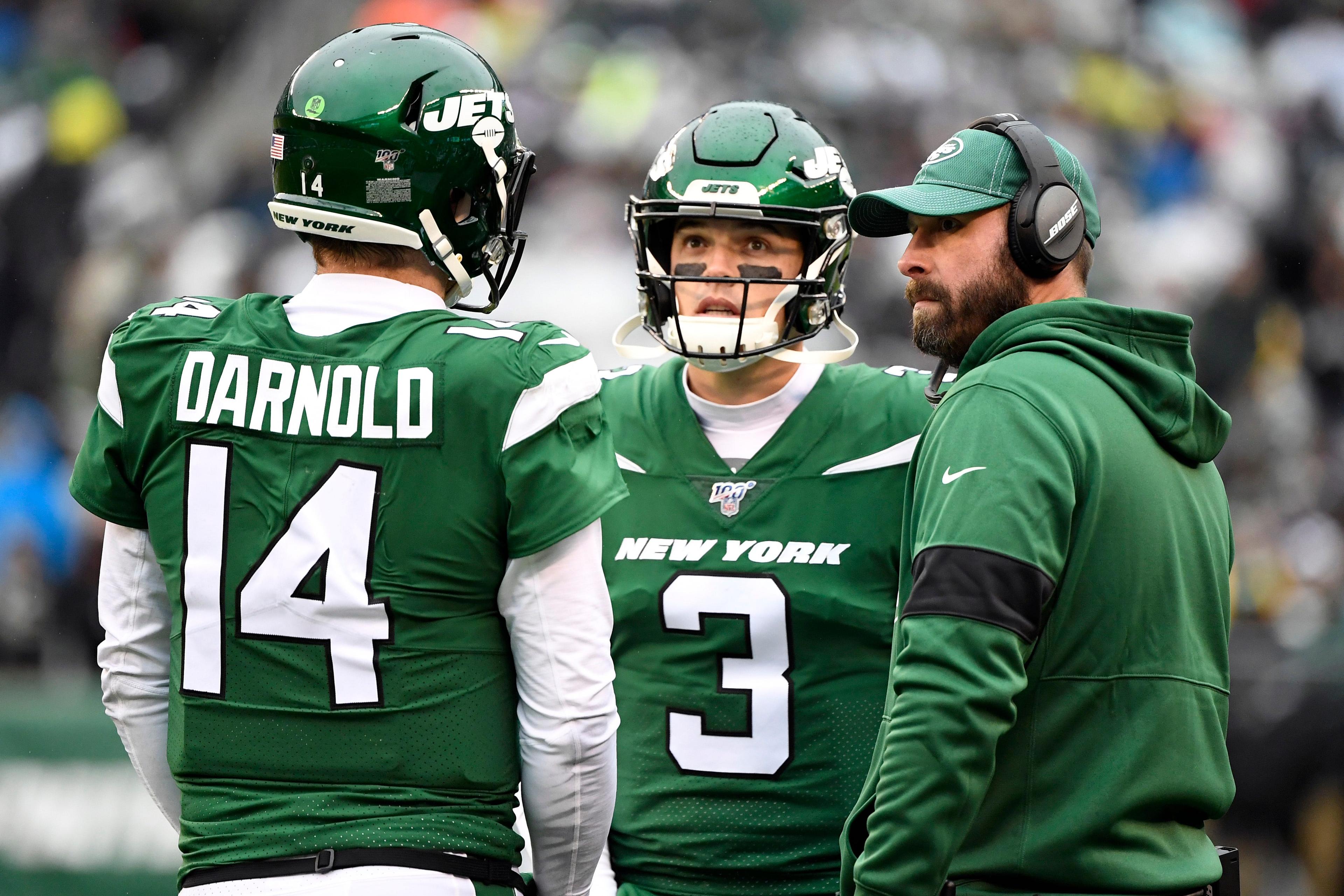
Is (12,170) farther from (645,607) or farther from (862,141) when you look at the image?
(645,607)

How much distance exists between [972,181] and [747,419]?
843mm

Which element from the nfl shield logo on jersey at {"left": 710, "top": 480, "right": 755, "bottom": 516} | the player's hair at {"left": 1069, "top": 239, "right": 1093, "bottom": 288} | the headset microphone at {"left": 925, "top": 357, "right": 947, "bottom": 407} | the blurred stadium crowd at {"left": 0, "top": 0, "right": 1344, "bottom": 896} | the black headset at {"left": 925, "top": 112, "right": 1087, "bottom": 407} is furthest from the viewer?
the blurred stadium crowd at {"left": 0, "top": 0, "right": 1344, "bottom": 896}

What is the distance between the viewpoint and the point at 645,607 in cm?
305

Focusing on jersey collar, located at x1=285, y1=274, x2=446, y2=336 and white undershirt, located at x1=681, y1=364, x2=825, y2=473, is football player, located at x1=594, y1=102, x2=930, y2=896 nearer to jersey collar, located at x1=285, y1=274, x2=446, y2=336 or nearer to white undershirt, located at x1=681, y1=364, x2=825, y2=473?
white undershirt, located at x1=681, y1=364, x2=825, y2=473

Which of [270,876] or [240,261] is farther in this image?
[240,261]

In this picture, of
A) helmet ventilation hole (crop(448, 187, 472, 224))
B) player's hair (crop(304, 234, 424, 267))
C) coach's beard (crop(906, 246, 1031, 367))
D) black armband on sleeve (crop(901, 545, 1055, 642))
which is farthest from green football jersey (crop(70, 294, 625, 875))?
coach's beard (crop(906, 246, 1031, 367))

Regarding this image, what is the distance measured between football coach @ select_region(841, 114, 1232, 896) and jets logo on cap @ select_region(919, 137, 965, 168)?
0.44ft

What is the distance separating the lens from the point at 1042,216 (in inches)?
98.7

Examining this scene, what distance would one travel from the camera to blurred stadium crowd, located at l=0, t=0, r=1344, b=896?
26.1ft

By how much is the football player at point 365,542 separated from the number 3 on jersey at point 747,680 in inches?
25.7

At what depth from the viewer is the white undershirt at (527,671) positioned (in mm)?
2215

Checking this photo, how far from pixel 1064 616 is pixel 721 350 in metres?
1.12

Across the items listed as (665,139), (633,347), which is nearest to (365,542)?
(633,347)

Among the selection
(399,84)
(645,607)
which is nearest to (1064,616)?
(645,607)
